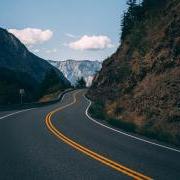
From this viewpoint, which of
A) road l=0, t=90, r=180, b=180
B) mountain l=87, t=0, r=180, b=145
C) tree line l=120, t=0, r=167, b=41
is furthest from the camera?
tree line l=120, t=0, r=167, b=41

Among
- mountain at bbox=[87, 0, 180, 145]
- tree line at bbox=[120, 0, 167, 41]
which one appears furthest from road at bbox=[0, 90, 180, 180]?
tree line at bbox=[120, 0, 167, 41]

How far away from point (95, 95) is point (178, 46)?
3768cm

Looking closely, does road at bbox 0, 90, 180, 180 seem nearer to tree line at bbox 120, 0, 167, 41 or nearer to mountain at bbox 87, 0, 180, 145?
mountain at bbox 87, 0, 180, 145

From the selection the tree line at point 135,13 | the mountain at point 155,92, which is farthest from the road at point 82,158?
the tree line at point 135,13

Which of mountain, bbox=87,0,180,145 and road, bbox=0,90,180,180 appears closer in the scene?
road, bbox=0,90,180,180

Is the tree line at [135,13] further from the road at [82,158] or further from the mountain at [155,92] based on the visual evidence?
the road at [82,158]

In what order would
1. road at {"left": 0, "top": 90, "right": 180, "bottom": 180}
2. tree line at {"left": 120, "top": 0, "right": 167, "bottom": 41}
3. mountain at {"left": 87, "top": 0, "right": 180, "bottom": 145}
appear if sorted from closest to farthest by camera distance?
1. road at {"left": 0, "top": 90, "right": 180, "bottom": 180}
2. mountain at {"left": 87, "top": 0, "right": 180, "bottom": 145}
3. tree line at {"left": 120, "top": 0, "right": 167, "bottom": 41}

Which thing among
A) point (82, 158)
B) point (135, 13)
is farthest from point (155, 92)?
point (135, 13)

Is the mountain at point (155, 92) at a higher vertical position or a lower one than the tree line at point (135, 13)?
lower

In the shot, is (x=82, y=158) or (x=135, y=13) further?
(x=135, y=13)

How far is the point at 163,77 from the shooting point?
2905 centimetres

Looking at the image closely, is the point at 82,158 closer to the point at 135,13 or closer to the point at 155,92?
the point at 155,92

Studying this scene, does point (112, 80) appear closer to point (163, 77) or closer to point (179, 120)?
point (163, 77)

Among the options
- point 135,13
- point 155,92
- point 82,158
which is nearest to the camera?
point 82,158
